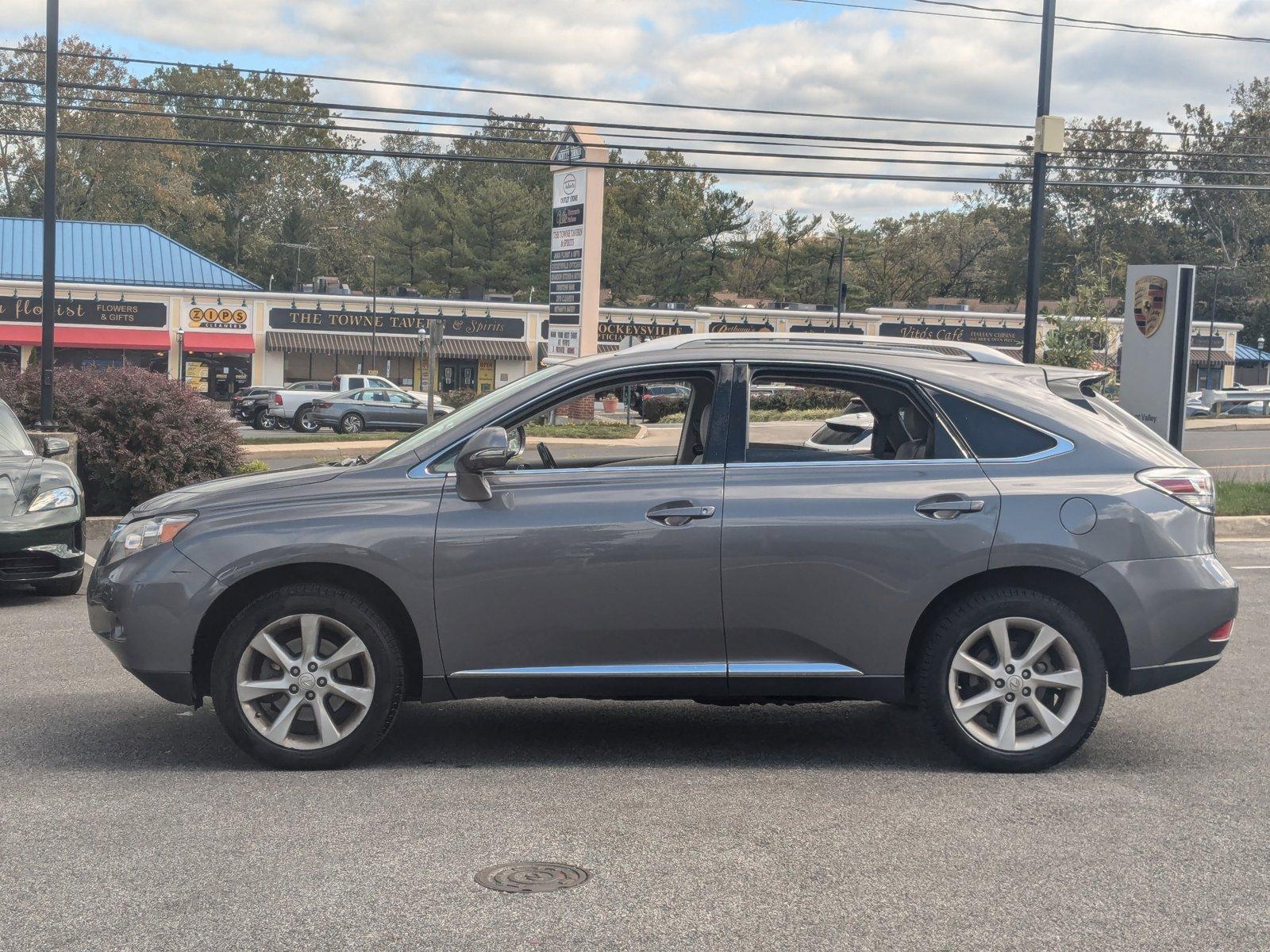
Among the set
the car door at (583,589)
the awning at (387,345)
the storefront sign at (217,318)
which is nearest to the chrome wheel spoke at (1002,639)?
the car door at (583,589)

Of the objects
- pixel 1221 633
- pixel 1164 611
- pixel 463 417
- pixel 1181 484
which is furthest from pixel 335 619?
pixel 1221 633

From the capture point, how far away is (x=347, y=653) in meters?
5.43

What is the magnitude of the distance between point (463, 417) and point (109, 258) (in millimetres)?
57450

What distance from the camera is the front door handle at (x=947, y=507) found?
553 centimetres

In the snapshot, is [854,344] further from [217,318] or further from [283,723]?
[217,318]

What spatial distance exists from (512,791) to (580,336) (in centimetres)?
3295

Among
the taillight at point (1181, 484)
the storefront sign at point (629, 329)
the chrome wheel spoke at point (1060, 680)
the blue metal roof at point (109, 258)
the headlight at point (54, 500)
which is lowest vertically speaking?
the chrome wheel spoke at point (1060, 680)

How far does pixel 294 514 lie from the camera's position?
5.48 meters

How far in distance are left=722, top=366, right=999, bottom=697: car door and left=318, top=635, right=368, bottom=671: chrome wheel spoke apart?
1.50 m

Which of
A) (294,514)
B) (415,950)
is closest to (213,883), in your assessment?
(415,950)

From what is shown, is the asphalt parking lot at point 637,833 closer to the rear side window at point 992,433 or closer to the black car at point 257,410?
the rear side window at point 992,433

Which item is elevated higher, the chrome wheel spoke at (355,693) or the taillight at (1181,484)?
the taillight at (1181,484)

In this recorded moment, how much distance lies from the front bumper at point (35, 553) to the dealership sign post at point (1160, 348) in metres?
11.9

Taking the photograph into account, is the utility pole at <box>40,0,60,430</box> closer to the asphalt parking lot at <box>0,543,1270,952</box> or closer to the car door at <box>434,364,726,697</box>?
the asphalt parking lot at <box>0,543,1270,952</box>
